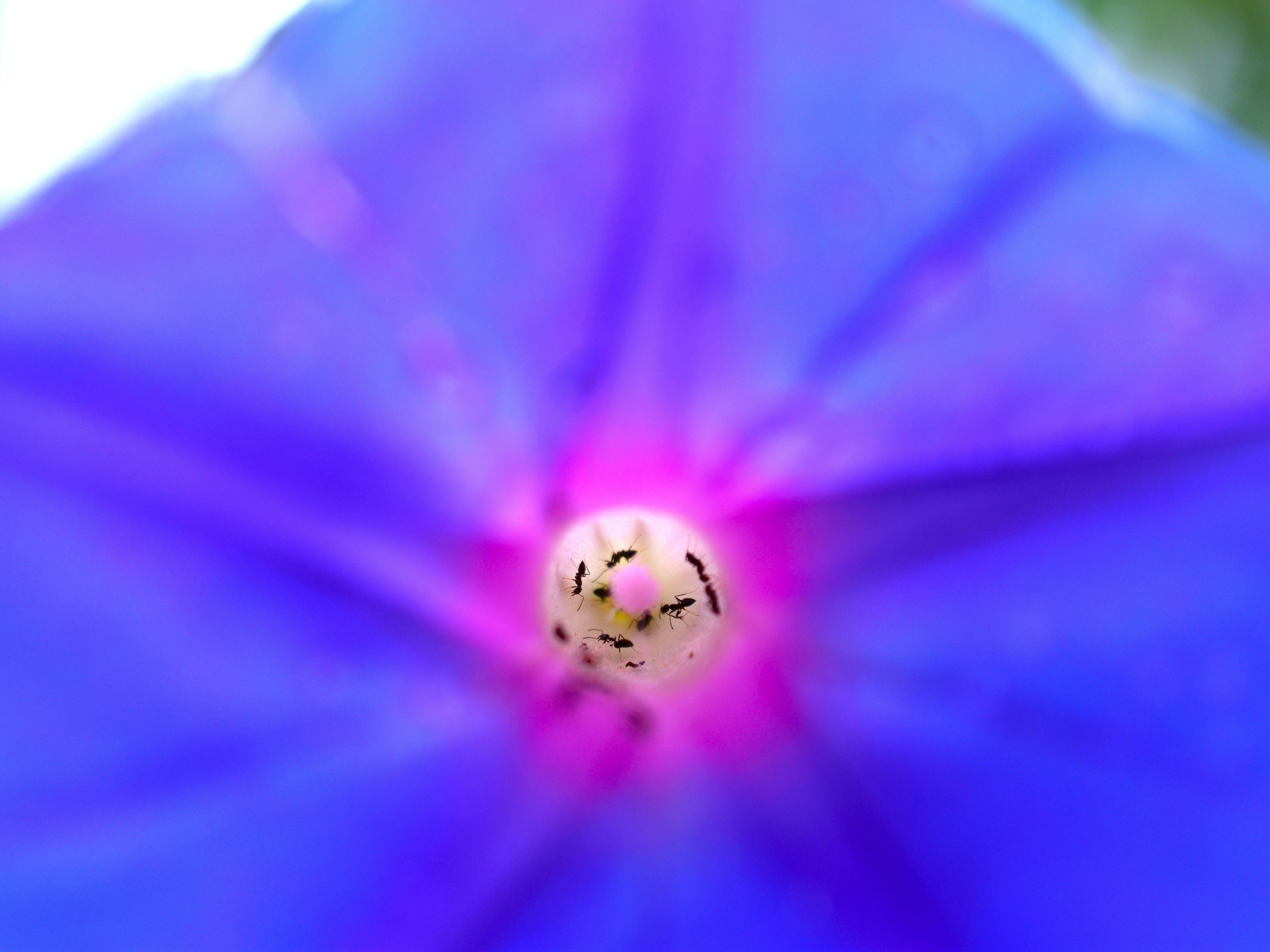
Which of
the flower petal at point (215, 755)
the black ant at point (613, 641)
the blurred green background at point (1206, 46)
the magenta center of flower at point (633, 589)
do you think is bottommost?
the flower petal at point (215, 755)

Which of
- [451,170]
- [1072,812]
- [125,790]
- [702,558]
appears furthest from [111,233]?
[1072,812]

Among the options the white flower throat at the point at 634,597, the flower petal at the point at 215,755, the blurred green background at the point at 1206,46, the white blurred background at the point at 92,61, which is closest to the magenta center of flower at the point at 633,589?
the white flower throat at the point at 634,597

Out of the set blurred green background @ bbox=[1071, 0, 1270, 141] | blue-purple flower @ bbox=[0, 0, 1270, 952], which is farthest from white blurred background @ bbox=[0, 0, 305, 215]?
blurred green background @ bbox=[1071, 0, 1270, 141]

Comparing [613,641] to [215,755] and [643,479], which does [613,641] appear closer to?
[643,479]

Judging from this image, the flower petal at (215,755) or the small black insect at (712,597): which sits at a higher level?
the small black insect at (712,597)

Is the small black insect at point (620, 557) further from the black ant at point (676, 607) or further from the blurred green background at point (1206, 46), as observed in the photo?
the blurred green background at point (1206, 46)

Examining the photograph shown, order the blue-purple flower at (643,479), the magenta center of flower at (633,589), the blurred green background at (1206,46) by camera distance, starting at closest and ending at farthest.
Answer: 1. the blue-purple flower at (643,479)
2. the magenta center of flower at (633,589)
3. the blurred green background at (1206,46)

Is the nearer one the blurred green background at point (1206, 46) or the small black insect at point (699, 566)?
the small black insect at point (699, 566)

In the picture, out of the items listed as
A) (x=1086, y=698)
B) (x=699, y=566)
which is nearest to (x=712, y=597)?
(x=699, y=566)
